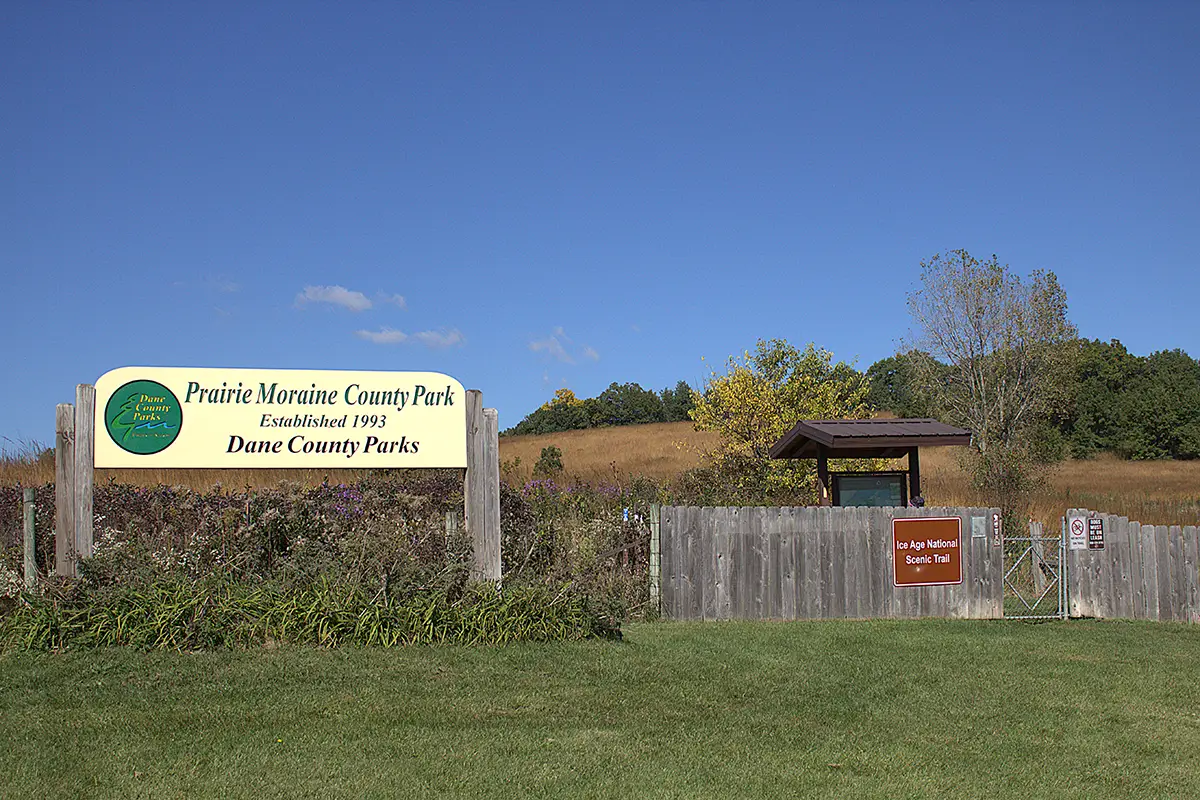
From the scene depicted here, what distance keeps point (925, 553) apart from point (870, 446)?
1650 millimetres

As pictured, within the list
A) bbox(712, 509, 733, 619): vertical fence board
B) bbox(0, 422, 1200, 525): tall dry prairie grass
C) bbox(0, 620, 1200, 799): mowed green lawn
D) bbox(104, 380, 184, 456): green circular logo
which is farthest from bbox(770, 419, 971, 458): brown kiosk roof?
bbox(104, 380, 184, 456): green circular logo

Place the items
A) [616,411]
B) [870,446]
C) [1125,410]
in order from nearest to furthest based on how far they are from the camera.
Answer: [870,446] → [1125,410] → [616,411]

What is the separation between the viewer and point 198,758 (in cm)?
638

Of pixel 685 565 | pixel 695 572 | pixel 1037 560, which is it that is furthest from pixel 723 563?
pixel 1037 560

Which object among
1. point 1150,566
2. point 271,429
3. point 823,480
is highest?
point 271,429

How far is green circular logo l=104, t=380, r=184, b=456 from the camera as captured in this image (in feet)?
35.3

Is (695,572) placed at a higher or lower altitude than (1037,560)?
higher

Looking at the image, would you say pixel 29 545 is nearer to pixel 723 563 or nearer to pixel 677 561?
pixel 677 561

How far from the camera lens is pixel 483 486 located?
38.6ft

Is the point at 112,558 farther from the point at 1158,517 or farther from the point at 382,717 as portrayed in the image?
the point at 1158,517

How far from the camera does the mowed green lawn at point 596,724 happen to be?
6.19 metres

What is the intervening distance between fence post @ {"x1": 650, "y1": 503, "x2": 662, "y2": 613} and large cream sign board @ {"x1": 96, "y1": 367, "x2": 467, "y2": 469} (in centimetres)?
296

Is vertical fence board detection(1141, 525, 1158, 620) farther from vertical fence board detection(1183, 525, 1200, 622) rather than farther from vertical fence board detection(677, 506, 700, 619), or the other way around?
vertical fence board detection(677, 506, 700, 619)

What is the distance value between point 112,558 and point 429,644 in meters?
3.29
